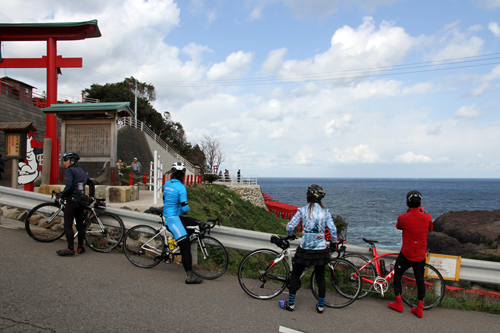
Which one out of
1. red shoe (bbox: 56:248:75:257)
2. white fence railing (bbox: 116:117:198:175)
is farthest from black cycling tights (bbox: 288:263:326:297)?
white fence railing (bbox: 116:117:198:175)

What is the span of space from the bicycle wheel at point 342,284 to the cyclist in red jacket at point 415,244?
56 centimetres

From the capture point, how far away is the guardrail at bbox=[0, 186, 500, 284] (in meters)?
5.06

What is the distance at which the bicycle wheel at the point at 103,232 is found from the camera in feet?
20.8

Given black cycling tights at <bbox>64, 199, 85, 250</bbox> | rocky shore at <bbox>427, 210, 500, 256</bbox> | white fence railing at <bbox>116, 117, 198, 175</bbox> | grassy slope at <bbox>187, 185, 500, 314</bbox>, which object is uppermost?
white fence railing at <bbox>116, 117, 198, 175</bbox>

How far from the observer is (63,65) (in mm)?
14656

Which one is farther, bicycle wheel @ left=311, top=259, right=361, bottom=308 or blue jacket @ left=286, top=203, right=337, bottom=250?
bicycle wheel @ left=311, top=259, right=361, bottom=308

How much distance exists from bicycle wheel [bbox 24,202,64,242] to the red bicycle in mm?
5713

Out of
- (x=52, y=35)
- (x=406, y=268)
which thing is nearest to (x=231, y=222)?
(x=406, y=268)

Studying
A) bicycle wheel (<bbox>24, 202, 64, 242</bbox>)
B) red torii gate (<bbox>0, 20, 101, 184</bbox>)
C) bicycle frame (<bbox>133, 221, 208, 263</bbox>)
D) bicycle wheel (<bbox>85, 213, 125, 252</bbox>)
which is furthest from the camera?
red torii gate (<bbox>0, 20, 101, 184</bbox>)

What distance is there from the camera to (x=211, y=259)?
6039mm

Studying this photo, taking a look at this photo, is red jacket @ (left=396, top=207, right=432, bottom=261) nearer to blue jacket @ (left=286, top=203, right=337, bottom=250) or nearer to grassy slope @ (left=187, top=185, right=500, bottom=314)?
grassy slope @ (left=187, top=185, right=500, bottom=314)

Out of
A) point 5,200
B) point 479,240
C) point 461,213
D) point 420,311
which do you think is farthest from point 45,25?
point 461,213

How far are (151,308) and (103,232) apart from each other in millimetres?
2896

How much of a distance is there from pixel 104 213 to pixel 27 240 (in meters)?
1.66
